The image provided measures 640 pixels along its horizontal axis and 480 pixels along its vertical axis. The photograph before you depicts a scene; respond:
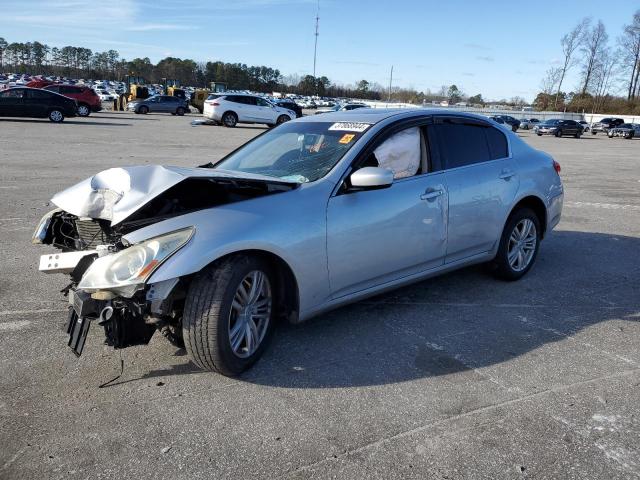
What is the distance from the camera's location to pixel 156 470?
8.55 ft

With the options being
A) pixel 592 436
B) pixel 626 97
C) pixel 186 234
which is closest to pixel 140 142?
pixel 186 234

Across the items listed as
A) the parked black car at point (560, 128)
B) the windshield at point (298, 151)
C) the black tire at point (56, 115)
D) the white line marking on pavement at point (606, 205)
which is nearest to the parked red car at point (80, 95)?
the black tire at point (56, 115)

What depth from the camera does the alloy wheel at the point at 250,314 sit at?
341 cm

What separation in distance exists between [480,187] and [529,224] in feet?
3.29

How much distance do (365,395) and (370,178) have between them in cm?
142

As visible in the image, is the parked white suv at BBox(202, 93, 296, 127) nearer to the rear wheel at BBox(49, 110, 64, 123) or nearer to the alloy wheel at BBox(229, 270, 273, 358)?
the rear wheel at BBox(49, 110, 64, 123)

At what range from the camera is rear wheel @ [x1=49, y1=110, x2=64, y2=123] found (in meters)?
26.2

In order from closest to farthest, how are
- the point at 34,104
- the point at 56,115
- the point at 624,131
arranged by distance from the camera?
the point at 34,104
the point at 56,115
the point at 624,131

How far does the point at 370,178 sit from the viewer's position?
12.5 feet

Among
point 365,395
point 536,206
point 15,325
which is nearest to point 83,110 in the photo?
point 15,325

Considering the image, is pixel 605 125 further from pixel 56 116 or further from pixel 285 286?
pixel 285 286

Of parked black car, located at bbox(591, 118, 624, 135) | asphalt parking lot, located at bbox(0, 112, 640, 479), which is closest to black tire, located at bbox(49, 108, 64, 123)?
asphalt parking lot, located at bbox(0, 112, 640, 479)

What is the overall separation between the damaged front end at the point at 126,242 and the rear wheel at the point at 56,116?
25.1m

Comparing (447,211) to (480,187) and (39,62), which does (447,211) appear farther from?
(39,62)
